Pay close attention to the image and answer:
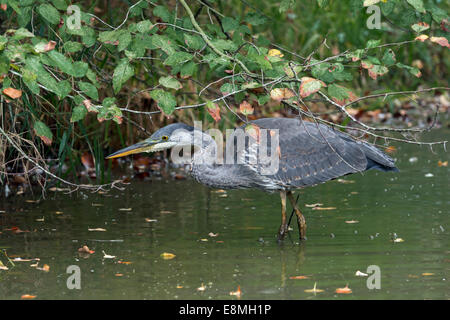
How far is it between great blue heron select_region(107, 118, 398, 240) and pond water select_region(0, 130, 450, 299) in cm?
43

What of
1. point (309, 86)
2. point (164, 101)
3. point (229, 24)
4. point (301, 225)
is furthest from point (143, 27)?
point (301, 225)

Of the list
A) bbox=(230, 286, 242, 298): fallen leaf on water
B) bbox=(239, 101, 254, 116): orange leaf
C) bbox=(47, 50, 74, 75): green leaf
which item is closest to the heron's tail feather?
bbox=(239, 101, 254, 116): orange leaf

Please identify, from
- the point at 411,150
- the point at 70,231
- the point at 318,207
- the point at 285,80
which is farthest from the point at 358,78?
the point at 285,80

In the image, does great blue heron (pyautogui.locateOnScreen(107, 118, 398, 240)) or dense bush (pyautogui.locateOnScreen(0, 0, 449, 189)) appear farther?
great blue heron (pyautogui.locateOnScreen(107, 118, 398, 240))

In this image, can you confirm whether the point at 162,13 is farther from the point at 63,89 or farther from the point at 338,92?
the point at 338,92

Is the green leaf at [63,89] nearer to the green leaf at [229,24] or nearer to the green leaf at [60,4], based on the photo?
the green leaf at [60,4]

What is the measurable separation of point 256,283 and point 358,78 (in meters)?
10.3

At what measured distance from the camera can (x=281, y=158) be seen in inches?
284

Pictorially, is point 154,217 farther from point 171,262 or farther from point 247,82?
point 247,82

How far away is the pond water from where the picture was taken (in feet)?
18.0

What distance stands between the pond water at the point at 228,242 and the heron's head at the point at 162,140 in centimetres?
73

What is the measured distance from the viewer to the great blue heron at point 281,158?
7.09 m

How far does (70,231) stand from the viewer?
740 cm

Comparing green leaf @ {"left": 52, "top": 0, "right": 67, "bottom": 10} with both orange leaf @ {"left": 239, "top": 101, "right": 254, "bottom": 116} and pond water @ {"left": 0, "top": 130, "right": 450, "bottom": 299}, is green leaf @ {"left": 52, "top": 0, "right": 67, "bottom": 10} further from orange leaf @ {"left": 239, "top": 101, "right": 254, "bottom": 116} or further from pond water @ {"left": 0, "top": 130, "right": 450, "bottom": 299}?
pond water @ {"left": 0, "top": 130, "right": 450, "bottom": 299}
